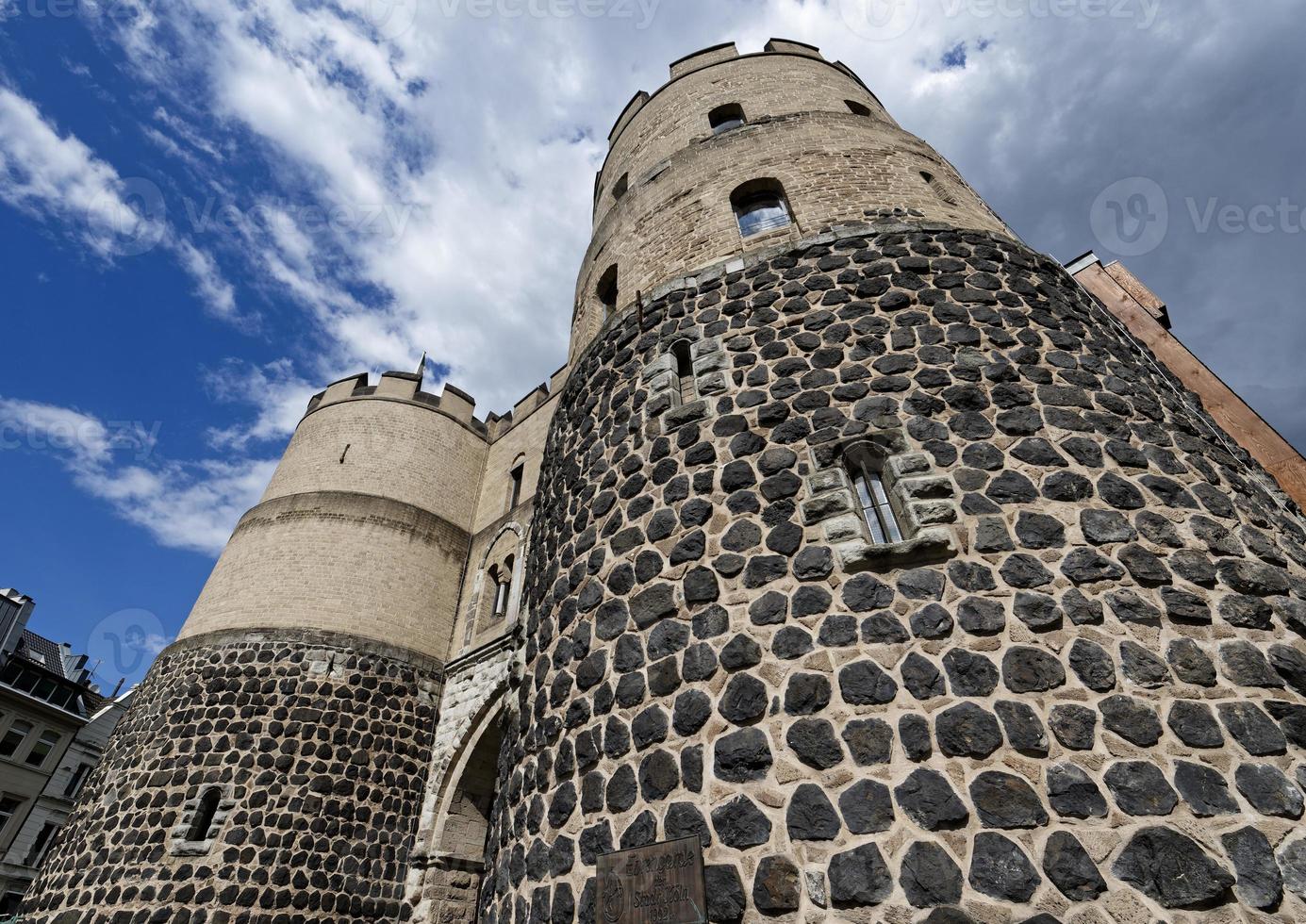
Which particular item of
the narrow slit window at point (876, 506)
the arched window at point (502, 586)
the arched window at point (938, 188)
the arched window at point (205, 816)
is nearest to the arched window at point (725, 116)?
the arched window at point (938, 188)

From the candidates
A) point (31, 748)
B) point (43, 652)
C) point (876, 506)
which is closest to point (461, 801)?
point (876, 506)

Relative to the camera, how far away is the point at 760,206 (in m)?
8.23

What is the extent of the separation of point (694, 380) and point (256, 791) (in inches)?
359

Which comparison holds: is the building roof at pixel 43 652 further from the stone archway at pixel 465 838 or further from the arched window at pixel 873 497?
the arched window at pixel 873 497

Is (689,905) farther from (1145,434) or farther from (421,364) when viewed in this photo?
(421,364)

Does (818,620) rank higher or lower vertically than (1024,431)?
lower

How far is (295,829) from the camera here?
9523 millimetres

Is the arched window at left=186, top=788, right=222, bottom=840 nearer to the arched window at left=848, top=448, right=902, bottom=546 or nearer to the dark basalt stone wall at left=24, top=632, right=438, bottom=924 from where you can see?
the dark basalt stone wall at left=24, top=632, right=438, bottom=924

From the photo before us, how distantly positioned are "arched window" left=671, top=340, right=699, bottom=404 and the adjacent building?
1231 inches

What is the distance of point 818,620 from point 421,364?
1546 centimetres

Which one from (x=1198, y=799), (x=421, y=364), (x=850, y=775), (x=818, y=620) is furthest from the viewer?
(x=421, y=364)

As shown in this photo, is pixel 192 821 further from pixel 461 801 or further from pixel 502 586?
pixel 502 586

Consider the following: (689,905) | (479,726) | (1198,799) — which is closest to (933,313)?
(1198,799)

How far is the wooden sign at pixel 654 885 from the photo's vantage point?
3658 mm
